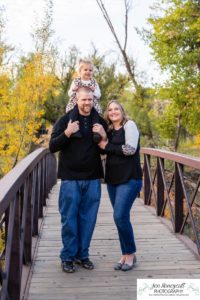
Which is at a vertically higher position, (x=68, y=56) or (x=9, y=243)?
(x=68, y=56)

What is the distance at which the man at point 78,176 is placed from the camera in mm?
3758

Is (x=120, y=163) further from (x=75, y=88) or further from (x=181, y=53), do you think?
(x=181, y=53)

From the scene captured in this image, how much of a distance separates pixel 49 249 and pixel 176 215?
5.14 feet

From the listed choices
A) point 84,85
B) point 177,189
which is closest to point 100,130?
point 84,85

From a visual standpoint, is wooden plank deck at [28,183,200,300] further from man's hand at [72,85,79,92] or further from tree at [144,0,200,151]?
tree at [144,0,200,151]

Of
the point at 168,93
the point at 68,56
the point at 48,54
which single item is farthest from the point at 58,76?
the point at 168,93

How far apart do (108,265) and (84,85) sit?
1.66m

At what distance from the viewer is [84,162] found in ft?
12.3

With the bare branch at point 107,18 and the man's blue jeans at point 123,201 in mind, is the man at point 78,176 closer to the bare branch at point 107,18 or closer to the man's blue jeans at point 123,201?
the man's blue jeans at point 123,201

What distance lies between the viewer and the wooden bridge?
2.81 metres

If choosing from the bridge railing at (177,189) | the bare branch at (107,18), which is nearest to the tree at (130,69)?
the bare branch at (107,18)

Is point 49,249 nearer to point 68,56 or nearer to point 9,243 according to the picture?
point 9,243

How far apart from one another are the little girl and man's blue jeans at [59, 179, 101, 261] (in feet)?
1.41

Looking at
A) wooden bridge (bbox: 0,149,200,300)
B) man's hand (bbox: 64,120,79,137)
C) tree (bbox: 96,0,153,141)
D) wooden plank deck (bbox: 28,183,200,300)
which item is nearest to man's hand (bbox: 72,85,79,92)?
man's hand (bbox: 64,120,79,137)
